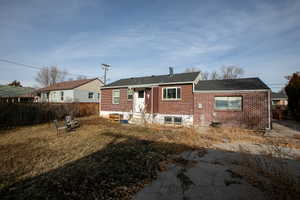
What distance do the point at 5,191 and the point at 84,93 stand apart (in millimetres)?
23565

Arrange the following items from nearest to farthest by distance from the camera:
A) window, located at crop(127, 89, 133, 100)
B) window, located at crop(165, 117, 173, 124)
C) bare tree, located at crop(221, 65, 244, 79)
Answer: window, located at crop(165, 117, 173, 124) < window, located at crop(127, 89, 133, 100) < bare tree, located at crop(221, 65, 244, 79)

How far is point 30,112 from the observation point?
11.7m

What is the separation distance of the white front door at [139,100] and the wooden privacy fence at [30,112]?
25.1 feet

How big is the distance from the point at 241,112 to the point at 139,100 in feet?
29.2

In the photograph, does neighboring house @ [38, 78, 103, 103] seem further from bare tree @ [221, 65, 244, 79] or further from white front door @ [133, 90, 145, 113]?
bare tree @ [221, 65, 244, 79]

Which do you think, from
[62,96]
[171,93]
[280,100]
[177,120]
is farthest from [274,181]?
[280,100]

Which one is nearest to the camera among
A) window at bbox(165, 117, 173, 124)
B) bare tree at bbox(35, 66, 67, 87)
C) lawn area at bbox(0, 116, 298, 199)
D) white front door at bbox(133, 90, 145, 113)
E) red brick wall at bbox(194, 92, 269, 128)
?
lawn area at bbox(0, 116, 298, 199)

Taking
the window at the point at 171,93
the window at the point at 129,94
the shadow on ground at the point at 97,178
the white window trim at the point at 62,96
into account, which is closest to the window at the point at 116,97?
the window at the point at 129,94

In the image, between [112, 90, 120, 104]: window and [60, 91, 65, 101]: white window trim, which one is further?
[60, 91, 65, 101]: white window trim

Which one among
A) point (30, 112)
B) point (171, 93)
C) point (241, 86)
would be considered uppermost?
point (241, 86)

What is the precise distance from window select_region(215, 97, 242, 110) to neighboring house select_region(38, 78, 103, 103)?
71.7ft

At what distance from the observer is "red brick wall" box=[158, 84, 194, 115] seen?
38.4ft

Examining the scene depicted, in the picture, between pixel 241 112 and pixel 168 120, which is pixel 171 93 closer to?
pixel 168 120

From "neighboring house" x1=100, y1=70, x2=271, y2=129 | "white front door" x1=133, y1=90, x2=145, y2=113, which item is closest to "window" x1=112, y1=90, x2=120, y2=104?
"neighboring house" x1=100, y1=70, x2=271, y2=129
